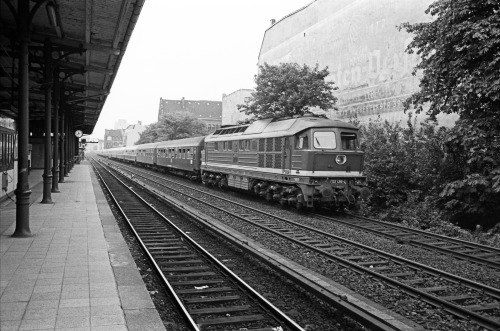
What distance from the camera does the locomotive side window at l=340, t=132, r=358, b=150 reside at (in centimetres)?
1426

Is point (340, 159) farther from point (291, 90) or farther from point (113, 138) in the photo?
point (113, 138)

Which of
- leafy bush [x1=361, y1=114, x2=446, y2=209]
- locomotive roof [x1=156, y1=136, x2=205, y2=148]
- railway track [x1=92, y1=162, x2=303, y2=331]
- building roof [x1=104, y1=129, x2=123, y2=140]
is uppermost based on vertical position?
building roof [x1=104, y1=129, x2=123, y2=140]

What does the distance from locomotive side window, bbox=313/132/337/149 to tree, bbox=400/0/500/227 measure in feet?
8.79

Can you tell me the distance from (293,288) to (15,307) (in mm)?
3720

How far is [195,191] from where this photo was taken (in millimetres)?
22016

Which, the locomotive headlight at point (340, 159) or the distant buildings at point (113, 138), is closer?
the locomotive headlight at point (340, 159)

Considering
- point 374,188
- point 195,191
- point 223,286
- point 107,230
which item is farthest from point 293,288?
point 195,191

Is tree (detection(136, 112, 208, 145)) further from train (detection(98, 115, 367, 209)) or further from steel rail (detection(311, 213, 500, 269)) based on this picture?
steel rail (detection(311, 213, 500, 269))

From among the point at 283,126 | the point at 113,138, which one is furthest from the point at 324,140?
the point at 113,138

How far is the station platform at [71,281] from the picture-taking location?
4.75 metres

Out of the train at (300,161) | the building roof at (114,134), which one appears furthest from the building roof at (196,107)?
the train at (300,161)

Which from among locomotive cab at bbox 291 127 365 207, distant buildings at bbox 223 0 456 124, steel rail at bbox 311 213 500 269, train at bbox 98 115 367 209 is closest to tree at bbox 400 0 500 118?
locomotive cab at bbox 291 127 365 207

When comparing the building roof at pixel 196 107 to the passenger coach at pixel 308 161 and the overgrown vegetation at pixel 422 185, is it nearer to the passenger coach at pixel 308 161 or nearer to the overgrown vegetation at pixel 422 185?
the passenger coach at pixel 308 161

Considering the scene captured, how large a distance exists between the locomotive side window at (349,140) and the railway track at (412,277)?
13.1ft
